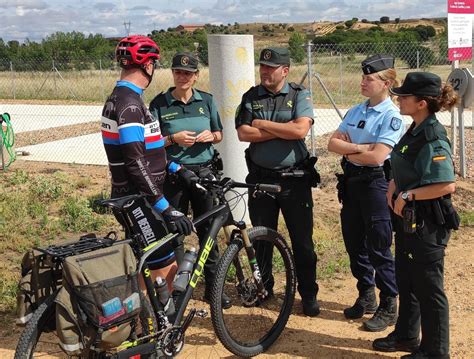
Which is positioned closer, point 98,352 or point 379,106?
point 98,352

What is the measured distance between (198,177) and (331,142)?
1.11m

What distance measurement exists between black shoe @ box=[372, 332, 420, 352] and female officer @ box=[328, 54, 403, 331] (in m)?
0.31

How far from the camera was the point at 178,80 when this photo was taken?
15.4 feet

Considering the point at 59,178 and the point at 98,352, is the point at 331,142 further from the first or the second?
the point at 59,178

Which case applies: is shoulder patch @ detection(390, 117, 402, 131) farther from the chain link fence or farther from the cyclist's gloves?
the chain link fence

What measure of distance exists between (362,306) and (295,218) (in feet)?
2.96

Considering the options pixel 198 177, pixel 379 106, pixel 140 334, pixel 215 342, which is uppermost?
pixel 379 106

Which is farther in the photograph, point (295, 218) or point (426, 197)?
point (295, 218)

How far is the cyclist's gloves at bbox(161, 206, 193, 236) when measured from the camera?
136 inches

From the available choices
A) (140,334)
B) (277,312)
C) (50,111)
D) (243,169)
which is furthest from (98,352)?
(50,111)

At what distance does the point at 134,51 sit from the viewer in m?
3.45

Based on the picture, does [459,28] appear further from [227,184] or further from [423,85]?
[227,184]

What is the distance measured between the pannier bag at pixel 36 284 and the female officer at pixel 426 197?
210 cm

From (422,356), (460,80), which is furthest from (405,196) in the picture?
(460,80)
